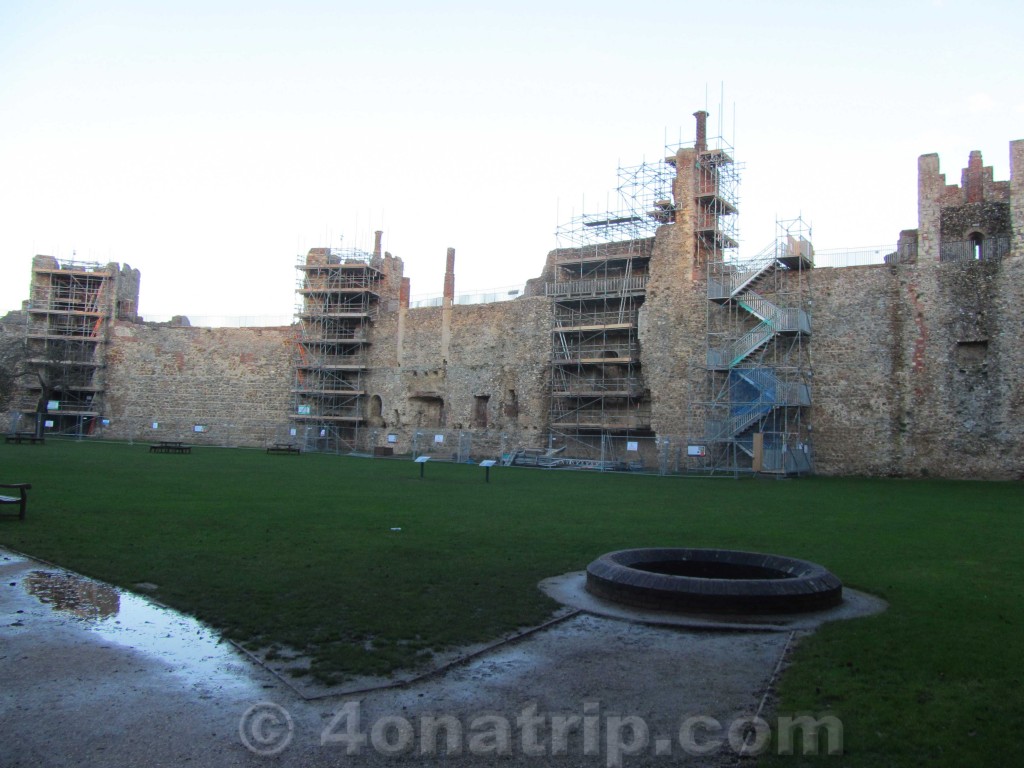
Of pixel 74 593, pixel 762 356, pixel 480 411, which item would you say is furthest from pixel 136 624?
pixel 480 411

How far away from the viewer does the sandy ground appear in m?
4.29

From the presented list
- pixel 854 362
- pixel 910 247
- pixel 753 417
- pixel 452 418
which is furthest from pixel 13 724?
pixel 452 418

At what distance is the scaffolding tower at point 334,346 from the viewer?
40.5m

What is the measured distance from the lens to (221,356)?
43.4 m

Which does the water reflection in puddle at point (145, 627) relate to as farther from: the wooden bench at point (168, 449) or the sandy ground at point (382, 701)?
the wooden bench at point (168, 449)

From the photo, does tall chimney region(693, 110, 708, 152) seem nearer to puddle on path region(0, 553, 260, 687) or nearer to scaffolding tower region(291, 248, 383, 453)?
scaffolding tower region(291, 248, 383, 453)

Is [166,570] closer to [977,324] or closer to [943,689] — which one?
[943,689]

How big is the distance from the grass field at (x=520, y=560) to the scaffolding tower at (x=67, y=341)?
1030 inches

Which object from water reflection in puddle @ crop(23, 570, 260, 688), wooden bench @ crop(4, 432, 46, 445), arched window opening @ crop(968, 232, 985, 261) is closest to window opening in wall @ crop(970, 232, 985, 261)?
arched window opening @ crop(968, 232, 985, 261)

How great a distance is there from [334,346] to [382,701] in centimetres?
3752

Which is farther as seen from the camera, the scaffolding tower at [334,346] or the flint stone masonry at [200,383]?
the flint stone masonry at [200,383]

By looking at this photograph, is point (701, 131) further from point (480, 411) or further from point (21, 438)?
point (21, 438)

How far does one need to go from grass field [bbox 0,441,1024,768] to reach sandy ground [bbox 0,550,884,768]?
0.41m

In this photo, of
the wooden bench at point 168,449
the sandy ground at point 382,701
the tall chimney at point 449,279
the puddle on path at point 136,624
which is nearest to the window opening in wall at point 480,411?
the tall chimney at point 449,279
